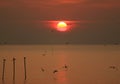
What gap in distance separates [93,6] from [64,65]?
0.73 m

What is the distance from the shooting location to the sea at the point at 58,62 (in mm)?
1943

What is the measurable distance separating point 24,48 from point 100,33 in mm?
603

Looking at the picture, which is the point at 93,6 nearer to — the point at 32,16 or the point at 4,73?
the point at 32,16

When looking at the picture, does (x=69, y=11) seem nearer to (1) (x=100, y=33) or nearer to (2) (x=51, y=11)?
(2) (x=51, y=11)

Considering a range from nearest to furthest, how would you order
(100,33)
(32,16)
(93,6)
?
1. (93,6)
2. (32,16)
3. (100,33)

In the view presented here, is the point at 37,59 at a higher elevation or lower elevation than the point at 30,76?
higher

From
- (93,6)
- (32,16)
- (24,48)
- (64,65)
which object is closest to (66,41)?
(64,65)

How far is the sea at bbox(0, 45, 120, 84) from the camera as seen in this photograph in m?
1.94

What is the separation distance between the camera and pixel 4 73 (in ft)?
6.44

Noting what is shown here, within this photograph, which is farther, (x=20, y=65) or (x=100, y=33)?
(x=20, y=65)

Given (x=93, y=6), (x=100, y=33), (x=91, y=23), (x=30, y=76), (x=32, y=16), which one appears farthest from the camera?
(x=30, y=76)

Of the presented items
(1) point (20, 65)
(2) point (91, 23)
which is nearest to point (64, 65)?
(1) point (20, 65)

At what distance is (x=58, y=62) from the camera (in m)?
2.00

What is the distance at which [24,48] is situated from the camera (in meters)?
2.03
